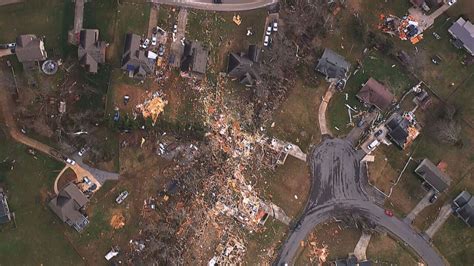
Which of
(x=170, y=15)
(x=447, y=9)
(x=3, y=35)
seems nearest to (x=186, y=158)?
(x=170, y=15)

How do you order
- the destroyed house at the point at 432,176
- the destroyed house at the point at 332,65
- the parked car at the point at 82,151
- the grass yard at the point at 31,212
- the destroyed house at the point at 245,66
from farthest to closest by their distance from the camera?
the destroyed house at the point at 332,65, the destroyed house at the point at 432,176, the destroyed house at the point at 245,66, the parked car at the point at 82,151, the grass yard at the point at 31,212

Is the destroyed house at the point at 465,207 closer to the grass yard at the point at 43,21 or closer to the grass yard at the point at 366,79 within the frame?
the grass yard at the point at 366,79

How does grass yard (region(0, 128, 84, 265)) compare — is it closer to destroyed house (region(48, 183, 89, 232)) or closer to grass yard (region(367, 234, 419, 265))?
destroyed house (region(48, 183, 89, 232))

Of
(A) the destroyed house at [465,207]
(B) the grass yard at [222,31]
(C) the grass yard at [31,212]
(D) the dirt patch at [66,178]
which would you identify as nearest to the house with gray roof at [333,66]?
(B) the grass yard at [222,31]

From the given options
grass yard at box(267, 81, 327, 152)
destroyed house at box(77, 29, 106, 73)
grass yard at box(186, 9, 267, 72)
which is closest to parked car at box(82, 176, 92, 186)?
destroyed house at box(77, 29, 106, 73)

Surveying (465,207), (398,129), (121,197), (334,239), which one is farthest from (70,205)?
(465,207)

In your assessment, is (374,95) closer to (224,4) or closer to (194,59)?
(224,4)

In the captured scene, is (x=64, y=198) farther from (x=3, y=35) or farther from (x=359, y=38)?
(x=359, y=38)
